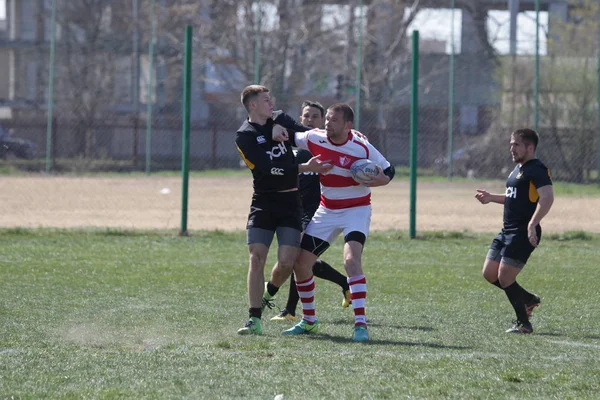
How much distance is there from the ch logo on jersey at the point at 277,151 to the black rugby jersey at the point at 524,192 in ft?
6.26

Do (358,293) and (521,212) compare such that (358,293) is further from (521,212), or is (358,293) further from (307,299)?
(521,212)

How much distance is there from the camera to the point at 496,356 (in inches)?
252

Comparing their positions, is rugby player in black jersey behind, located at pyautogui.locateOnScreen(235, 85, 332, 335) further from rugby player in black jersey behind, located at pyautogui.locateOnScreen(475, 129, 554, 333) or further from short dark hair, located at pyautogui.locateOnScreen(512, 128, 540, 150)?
short dark hair, located at pyautogui.locateOnScreen(512, 128, 540, 150)

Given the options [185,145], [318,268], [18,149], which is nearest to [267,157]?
[318,268]

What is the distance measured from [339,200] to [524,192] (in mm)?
1538

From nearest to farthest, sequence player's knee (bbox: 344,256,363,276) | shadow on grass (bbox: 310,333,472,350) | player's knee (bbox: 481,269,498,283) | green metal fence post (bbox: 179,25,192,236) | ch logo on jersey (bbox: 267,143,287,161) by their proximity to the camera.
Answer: shadow on grass (bbox: 310,333,472,350)
player's knee (bbox: 344,256,363,276)
ch logo on jersey (bbox: 267,143,287,161)
player's knee (bbox: 481,269,498,283)
green metal fence post (bbox: 179,25,192,236)

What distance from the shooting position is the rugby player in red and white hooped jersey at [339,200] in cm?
731

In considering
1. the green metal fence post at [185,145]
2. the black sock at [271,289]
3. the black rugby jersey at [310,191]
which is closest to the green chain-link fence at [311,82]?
the green metal fence post at [185,145]

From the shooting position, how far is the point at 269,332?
7523 mm

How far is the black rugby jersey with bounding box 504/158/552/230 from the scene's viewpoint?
780 centimetres

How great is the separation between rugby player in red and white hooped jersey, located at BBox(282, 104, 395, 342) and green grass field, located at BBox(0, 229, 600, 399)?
1.70 ft

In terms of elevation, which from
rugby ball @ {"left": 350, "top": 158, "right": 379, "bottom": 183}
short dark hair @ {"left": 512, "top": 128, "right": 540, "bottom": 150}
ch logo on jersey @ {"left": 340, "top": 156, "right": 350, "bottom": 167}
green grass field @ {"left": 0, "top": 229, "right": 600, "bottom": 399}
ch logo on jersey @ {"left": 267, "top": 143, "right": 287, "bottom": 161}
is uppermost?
short dark hair @ {"left": 512, "top": 128, "right": 540, "bottom": 150}

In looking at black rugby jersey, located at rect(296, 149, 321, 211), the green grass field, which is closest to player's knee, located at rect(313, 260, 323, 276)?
the green grass field

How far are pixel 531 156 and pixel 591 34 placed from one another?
1958 centimetres
